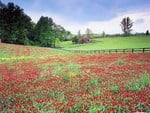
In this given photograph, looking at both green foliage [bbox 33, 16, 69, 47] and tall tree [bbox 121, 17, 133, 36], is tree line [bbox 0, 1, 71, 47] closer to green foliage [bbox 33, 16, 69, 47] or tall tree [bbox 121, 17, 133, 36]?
green foliage [bbox 33, 16, 69, 47]

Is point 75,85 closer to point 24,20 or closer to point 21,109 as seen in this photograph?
point 21,109

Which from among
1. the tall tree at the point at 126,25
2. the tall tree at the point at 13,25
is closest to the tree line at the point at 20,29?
the tall tree at the point at 13,25

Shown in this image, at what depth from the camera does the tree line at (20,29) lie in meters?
73.8

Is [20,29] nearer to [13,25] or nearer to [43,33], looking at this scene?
[13,25]

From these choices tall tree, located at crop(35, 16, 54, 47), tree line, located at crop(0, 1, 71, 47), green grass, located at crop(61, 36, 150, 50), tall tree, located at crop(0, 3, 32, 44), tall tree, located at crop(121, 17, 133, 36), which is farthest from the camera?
tall tree, located at crop(121, 17, 133, 36)

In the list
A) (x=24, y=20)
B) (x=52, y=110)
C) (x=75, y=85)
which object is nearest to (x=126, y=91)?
(x=75, y=85)

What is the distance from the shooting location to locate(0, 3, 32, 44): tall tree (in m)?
73.3

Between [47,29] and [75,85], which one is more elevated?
[47,29]

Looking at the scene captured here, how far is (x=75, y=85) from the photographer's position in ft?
36.3

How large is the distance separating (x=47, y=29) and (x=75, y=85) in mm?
71680

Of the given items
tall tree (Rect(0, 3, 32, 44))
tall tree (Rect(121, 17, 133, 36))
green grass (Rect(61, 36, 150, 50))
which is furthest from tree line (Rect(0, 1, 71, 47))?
tall tree (Rect(121, 17, 133, 36))

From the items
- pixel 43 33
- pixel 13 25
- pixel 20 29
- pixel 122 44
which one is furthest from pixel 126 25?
pixel 13 25

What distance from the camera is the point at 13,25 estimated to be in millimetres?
74562

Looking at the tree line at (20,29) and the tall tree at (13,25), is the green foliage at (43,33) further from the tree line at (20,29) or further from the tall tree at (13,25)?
the tall tree at (13,25)
